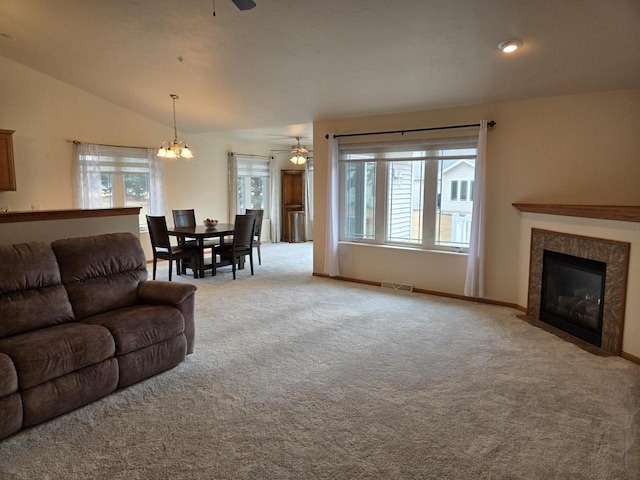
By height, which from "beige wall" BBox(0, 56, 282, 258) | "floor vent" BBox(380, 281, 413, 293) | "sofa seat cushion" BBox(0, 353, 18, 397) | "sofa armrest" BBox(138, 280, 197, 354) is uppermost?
"beige wall" BBox(0, 56, 282, 258)

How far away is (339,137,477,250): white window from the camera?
4.88m

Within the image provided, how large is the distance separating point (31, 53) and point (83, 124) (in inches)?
51.4

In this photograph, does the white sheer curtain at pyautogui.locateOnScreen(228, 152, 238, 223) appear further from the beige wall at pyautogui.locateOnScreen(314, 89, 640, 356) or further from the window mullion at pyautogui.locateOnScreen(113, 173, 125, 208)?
the beige wall at pyautogui.locateOnScreen(314, 89, 640, 356)

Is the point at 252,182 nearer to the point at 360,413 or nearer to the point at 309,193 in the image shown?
the point at 309,193

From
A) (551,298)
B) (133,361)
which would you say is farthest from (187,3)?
(551,298)

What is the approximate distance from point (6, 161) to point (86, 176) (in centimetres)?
123

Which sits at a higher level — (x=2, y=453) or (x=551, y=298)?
(x=551, y=298)

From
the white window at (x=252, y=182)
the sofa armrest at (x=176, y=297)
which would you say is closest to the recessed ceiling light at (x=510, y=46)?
the sofa armrest at (x=176, y=297)

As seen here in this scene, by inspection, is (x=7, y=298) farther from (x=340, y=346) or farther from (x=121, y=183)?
(x=121, y=183)

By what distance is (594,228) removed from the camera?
355 centimetres

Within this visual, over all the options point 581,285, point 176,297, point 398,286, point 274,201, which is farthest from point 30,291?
point 274,201

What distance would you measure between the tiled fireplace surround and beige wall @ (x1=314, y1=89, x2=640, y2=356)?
12cm

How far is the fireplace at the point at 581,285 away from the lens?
331 cm

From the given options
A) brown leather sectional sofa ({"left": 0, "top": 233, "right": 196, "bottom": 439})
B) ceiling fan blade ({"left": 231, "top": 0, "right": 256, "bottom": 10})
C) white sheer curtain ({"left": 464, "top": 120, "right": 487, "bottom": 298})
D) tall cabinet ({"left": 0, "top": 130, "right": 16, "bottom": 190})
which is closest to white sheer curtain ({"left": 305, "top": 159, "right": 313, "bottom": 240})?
white sheer curtain ({"left": 464, "top": 120, "right": 487, "bottom": 298})
